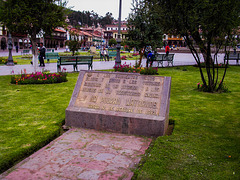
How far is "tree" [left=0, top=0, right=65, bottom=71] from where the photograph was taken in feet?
33.4

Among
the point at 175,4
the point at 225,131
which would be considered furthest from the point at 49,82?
the point at 225,131

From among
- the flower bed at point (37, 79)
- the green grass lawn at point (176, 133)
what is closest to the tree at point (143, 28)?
the flower bed at point (37, 79)

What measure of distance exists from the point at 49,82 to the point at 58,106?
3.71 m

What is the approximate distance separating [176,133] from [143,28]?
10.6 m

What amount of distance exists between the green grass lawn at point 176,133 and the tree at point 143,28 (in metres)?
6.78

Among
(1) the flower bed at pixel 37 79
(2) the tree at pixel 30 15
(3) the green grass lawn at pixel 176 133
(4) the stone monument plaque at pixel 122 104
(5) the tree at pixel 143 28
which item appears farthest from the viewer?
(5) the tree at pixel 143 28

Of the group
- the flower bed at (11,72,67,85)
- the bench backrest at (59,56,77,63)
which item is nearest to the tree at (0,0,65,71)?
the bench backrest at (59,56,77,63)

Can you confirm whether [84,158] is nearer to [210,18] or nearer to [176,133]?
[176,133]

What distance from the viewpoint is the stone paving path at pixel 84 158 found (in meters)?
3.17

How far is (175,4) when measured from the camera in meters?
8.38

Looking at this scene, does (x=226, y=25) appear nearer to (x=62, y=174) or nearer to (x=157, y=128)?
(x=157, y=128)

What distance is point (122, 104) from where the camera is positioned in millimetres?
4793

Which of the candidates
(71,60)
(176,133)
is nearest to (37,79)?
(71,60)

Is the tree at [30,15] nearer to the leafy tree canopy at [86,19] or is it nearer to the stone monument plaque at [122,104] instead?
the stone monument plaque at [122,104]
